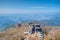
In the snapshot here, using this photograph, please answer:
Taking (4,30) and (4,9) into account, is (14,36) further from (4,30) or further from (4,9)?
(4,9)

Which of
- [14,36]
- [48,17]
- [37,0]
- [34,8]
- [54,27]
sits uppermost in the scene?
[37,0]

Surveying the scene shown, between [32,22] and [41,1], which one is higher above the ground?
[41,1]

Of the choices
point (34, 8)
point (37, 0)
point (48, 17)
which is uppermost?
point (37, 0)

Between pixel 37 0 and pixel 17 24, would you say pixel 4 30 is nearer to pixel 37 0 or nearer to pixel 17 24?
pixel 17 24

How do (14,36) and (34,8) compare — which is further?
(34,8)

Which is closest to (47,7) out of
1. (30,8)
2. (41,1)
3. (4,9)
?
(41,1)

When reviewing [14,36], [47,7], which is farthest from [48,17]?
[14,36]

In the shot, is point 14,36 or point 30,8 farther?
point 30,8

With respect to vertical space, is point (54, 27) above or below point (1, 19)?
below
